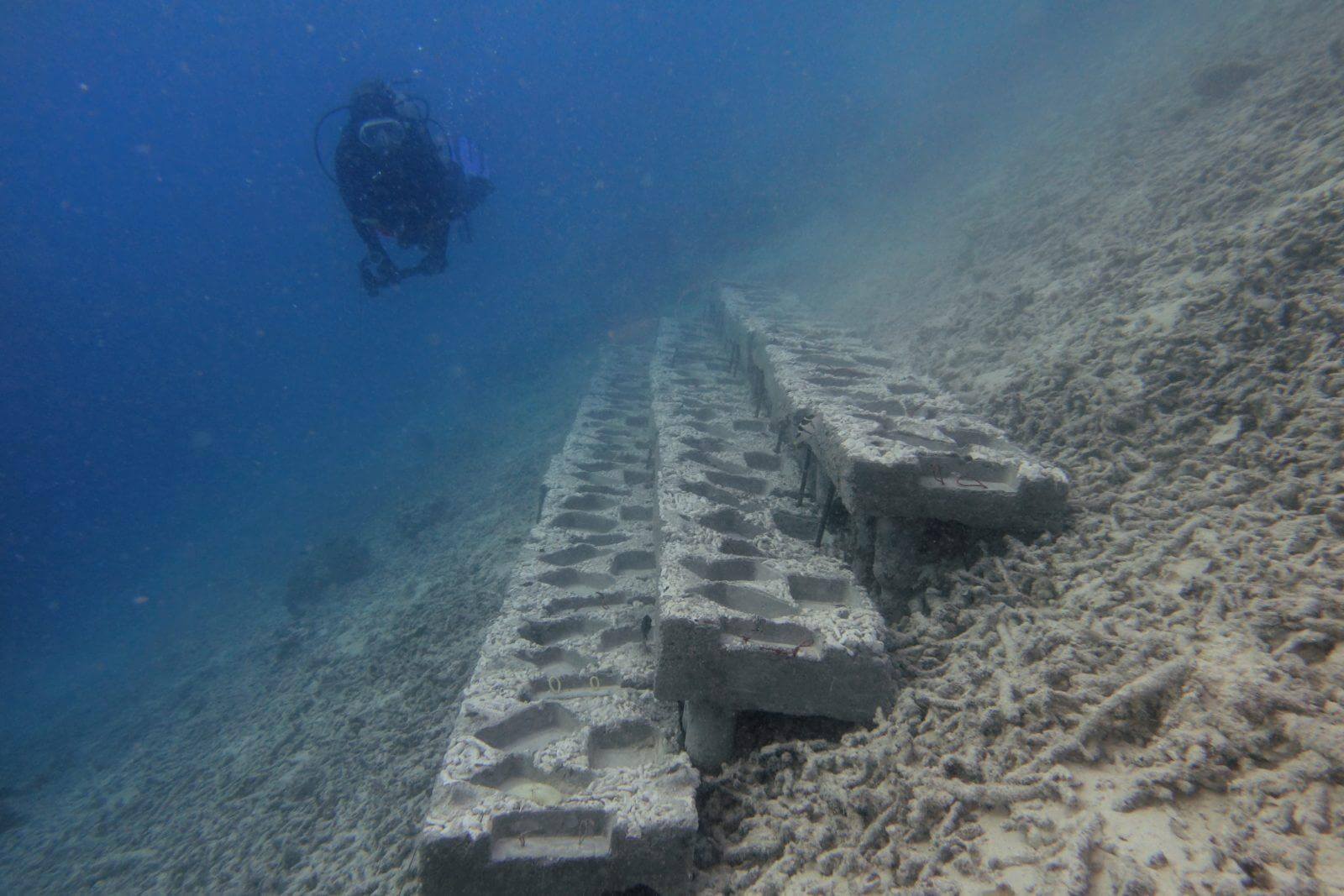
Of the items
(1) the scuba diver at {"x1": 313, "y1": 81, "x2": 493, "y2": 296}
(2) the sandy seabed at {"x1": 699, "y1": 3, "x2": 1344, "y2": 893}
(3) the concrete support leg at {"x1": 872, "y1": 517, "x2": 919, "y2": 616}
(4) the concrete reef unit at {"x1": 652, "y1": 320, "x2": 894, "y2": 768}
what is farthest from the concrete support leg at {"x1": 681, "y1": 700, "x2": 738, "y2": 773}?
(1) the scuba diver at {"x1": 313, "y1": 81, "x2": 493, "y2": 296}

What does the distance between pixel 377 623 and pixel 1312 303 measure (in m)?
8.66

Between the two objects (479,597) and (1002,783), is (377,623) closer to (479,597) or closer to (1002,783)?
(479,597)

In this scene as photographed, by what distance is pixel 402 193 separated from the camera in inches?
359

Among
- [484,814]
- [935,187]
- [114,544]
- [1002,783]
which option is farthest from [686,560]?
[114,544]

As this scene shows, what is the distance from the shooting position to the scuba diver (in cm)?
870

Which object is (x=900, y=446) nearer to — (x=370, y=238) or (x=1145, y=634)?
(x=1145, y=634)

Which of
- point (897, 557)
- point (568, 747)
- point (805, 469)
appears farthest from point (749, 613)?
point (805, 469)

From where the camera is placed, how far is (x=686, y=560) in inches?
125

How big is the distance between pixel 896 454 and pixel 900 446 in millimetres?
162

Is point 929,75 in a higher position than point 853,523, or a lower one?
higher

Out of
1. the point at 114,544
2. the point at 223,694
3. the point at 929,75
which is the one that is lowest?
the point at 114,544

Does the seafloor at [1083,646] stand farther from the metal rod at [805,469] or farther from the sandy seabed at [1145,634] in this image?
the metal rod at [805,469]

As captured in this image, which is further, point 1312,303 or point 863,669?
point 1312,303

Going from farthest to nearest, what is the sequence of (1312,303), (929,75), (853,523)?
(929,75) → (853,523) → (1312,303)
